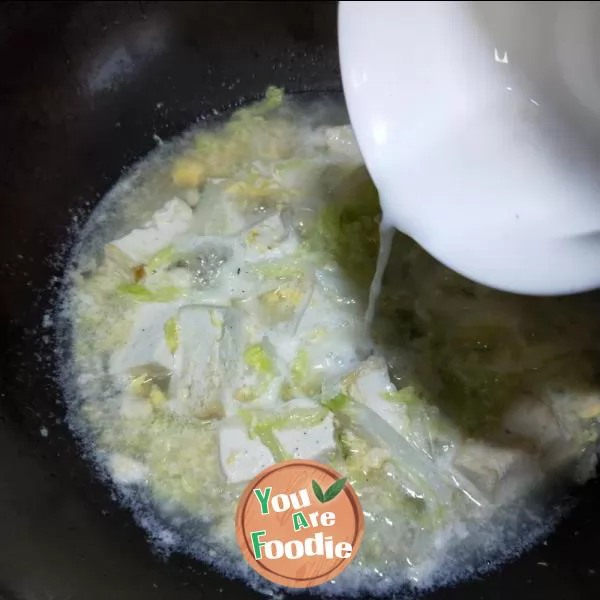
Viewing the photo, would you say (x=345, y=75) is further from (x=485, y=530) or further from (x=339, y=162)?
(x=485, y=530)

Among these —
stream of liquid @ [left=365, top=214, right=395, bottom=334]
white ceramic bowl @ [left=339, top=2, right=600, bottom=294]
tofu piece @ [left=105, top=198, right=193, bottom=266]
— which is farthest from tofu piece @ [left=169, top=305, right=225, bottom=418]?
white ceramic bowl @ [left=339, top=2, right=600, bottom=294]

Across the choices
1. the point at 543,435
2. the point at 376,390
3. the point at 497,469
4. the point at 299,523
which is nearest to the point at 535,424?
the point at 543,435

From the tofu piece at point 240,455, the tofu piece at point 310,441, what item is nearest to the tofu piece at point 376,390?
the tofu piece at point 310,441

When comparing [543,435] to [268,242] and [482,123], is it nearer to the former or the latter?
[482,123]

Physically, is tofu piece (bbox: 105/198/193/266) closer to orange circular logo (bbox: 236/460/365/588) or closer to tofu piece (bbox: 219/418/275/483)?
tofu piece (bbox: 219/418/275/483)

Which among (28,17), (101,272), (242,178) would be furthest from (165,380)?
(28,17)

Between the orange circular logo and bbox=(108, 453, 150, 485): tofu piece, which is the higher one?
bbox=(108, 453, 150, 485): tofu piece
